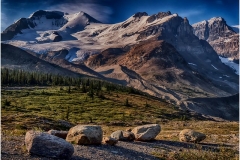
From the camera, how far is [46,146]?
17750 mm

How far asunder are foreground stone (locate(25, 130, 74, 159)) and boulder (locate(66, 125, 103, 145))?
17.6 feet

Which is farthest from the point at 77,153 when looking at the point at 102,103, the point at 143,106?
the point at 143,106

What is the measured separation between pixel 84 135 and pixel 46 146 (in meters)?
5.96

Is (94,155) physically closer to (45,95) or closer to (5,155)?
(5,155)

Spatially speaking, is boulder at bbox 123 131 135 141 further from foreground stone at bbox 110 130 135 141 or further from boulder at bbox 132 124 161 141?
boulder at bbox 132 124 161 141

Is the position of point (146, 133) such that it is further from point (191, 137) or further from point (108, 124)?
point (108, 124)

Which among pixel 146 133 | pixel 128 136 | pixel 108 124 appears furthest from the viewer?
pixel 108 124

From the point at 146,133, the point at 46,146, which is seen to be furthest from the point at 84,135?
the point at 146,133

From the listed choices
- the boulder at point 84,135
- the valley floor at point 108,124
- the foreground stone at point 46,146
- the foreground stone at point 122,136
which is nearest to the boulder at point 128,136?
the foreground stone at point 122,136

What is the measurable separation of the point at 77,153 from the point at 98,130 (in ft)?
14.2

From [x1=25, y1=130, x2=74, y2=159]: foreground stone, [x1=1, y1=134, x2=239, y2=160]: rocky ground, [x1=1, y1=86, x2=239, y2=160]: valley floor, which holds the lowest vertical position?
[x1=1, y1=86, x2=239, y2=160]: valley floor

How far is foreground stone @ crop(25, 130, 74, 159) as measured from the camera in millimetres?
17672

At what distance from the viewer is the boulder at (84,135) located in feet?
77.0

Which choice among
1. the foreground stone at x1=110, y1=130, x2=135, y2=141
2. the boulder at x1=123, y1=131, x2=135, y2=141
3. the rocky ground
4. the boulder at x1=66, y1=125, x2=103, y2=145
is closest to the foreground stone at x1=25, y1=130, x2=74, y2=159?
the rocky ground
